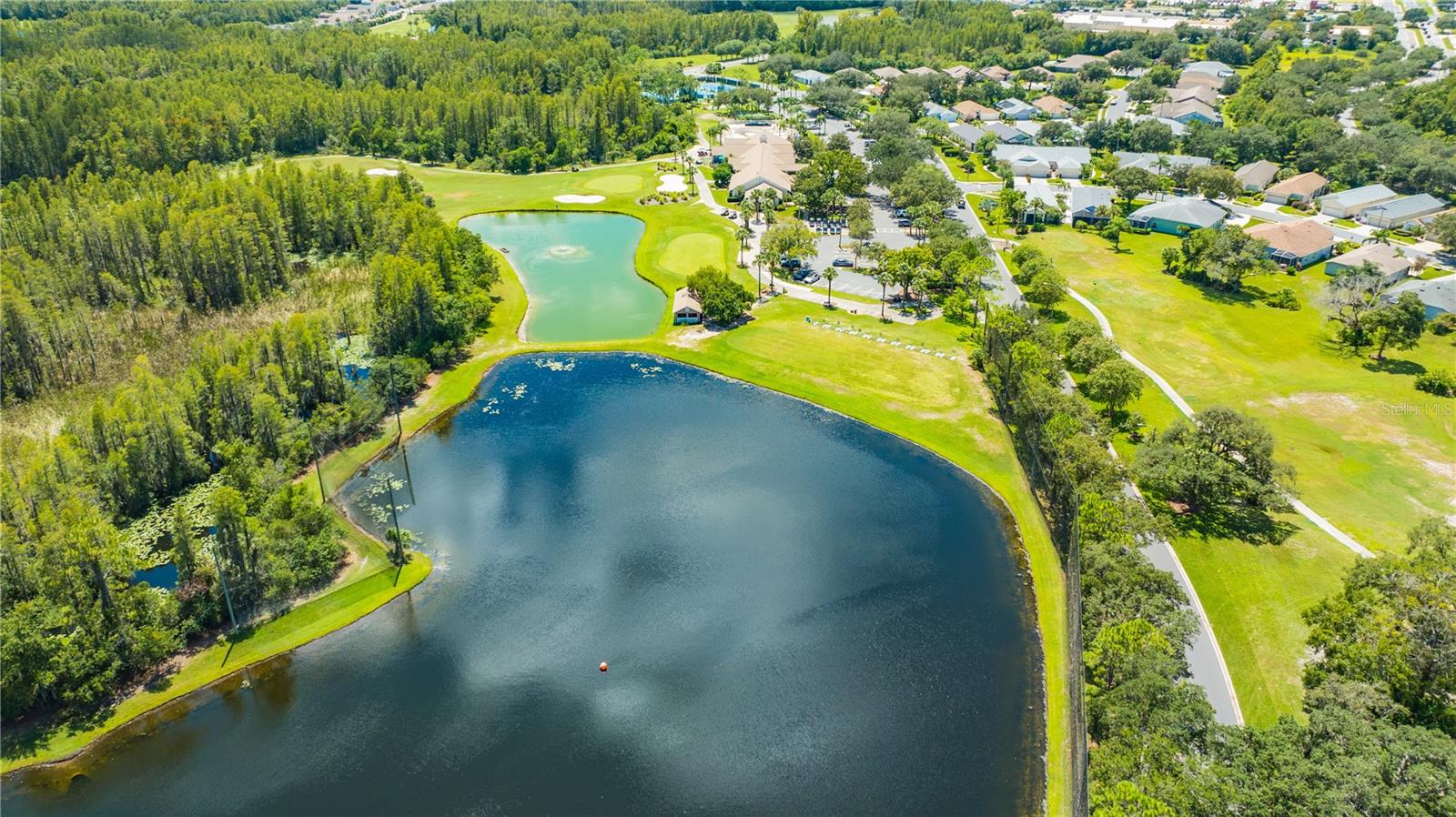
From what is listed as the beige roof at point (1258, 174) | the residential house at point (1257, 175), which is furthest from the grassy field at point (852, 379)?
the beige roof at point (1258, 174)

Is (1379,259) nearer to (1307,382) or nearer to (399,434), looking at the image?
(1307,382)

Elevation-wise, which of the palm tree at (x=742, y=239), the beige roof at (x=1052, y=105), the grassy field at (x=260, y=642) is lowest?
the grassy field at (x=260, y=642)

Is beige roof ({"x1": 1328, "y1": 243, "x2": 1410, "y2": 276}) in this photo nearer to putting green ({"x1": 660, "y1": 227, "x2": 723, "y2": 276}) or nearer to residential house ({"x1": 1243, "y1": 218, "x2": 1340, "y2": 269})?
residential house ({"x1": 1243, "y1": 218, "x2": 1340, "y2": 269})

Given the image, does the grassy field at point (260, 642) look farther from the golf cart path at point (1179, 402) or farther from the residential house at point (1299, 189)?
the residential house at point (1299, 189)

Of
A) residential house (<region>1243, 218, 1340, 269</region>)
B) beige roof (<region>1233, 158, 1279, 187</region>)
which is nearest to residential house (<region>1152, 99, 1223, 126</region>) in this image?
beige roof (<region>1233, 158, 1279, 187</region>)

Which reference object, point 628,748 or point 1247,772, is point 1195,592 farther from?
point 628,748

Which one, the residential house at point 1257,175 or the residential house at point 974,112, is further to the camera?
the residential house at point 974,112

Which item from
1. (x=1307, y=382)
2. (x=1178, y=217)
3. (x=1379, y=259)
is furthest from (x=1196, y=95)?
(x=1307, y=382)

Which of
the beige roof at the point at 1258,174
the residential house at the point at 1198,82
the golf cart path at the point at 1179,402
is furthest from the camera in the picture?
the residential house at the point at 1198,82
